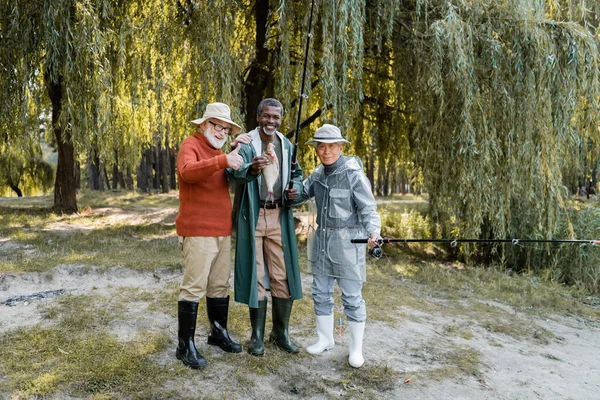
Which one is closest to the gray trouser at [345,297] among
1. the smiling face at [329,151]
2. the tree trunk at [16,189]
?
the smiling face at [329,151]

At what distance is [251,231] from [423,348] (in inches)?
74.7

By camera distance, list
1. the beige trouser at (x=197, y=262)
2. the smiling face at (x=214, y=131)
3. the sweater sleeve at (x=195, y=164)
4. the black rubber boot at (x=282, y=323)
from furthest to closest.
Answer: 1. the black rubber boot at (x=282, y=323)
2. the smiling face at (x=214, y=131)
3. the beige trouser at (x=197, y=262)
4. the sweater sleeve at (x=195, y=164)

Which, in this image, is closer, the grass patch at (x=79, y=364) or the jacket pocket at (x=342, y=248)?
the grass patch at (x=79, y=364)

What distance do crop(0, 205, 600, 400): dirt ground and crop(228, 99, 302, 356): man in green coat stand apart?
1.31 ft

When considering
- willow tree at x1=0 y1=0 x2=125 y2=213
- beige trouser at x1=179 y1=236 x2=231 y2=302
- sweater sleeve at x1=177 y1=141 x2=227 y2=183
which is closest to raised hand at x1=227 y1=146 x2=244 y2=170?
sweater sleeve at x1=177 y1=141 x2=227 y2=183

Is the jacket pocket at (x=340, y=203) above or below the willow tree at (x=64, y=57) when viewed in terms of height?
below

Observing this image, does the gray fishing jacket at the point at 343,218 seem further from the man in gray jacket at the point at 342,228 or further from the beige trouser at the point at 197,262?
the beige trouser at the point at 197,262

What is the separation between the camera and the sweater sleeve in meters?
2.85

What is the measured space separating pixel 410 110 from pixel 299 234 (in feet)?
10.8

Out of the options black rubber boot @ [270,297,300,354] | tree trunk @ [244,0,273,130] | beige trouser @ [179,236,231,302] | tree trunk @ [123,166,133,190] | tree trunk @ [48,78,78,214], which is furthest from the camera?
tree trunk @ [123,166,133,190]

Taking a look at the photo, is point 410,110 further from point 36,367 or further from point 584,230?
point 36,367

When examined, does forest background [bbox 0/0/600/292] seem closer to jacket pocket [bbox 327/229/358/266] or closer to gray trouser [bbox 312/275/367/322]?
jacket pocket [bbox 327/229/358/266]

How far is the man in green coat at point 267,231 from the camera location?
10.6ft

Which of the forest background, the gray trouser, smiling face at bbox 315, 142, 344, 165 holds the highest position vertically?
the forest background
